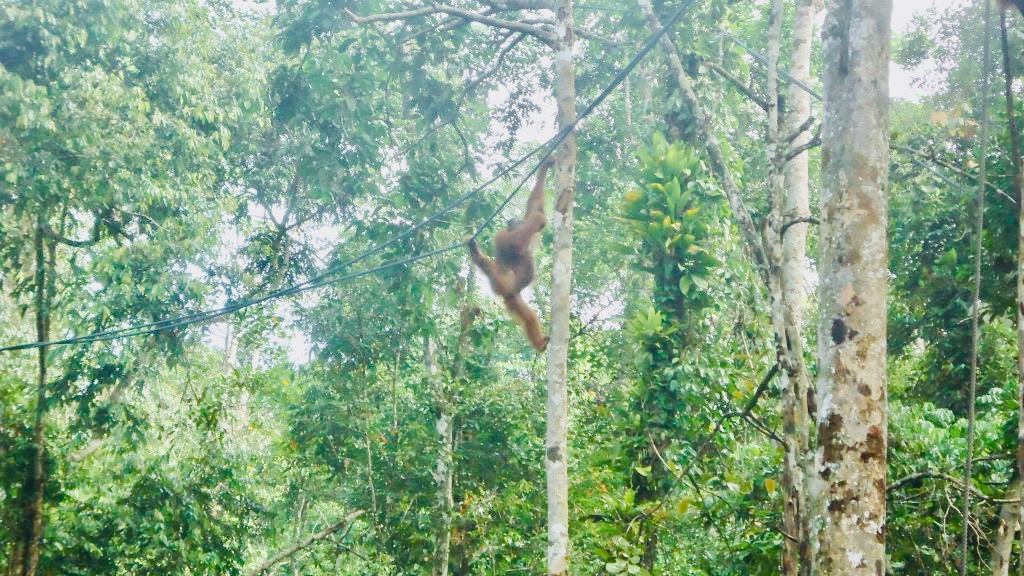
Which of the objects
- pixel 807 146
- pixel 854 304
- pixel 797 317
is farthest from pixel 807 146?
pixel 854 304

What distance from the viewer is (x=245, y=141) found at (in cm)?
827

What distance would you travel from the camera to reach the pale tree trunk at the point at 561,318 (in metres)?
4.24

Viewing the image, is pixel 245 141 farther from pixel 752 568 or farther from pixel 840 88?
pixel 840 88

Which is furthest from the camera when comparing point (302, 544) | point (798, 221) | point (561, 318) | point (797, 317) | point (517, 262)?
point (302, 544)

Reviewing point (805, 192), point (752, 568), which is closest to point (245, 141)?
point (805, 192)

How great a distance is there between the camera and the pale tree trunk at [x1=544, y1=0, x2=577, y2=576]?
4238 millimetres

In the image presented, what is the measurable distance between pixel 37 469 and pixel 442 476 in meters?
3.77

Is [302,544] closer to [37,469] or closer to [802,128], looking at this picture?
[37,469]

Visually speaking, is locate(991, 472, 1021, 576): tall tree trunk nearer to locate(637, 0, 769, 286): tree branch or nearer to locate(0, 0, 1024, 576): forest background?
locate(0, 0, 1024, 576): forest background

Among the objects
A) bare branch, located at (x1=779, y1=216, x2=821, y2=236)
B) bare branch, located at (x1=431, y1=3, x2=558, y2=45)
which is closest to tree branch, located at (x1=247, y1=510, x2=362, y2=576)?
bare branch, located at (x1=431, y1=3, x2=558, y2=45)

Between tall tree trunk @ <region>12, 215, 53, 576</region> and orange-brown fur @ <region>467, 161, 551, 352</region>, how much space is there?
13.8 feet

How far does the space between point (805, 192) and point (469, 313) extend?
142 inches

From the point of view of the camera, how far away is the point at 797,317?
13.9ft

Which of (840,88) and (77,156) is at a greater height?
(77,156)
